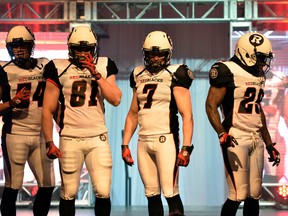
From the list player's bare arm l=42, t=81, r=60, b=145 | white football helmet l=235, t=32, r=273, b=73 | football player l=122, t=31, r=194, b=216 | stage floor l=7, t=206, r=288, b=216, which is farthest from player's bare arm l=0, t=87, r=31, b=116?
stage floor l=7, t=206, r=288, b=216

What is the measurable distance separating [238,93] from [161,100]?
2.02 feet

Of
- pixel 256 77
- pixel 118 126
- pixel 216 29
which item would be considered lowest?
pixel 118 126

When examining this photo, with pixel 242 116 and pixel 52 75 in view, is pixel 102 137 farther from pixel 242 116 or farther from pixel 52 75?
pixel 242 116

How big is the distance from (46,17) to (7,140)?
3.72m

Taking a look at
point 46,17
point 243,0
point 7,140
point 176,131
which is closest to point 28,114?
point 7,140

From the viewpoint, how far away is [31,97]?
5883 mm

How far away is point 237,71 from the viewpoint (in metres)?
5.57

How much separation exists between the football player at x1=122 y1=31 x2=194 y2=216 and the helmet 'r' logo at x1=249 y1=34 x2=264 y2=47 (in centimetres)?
58

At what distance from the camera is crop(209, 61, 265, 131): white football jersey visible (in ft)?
18.2

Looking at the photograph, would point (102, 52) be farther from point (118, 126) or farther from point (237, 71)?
point (237, 71)

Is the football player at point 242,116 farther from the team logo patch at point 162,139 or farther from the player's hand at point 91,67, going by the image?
the player's hand at point 91,67

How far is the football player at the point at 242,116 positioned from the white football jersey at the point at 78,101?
0.90 m

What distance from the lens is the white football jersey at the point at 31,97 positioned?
5.88 meters

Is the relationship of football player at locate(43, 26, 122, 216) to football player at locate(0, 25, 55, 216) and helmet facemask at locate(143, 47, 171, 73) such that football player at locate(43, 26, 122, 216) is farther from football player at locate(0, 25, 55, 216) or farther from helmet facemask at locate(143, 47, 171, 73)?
football player at locate(0, 25, 55, 216)
